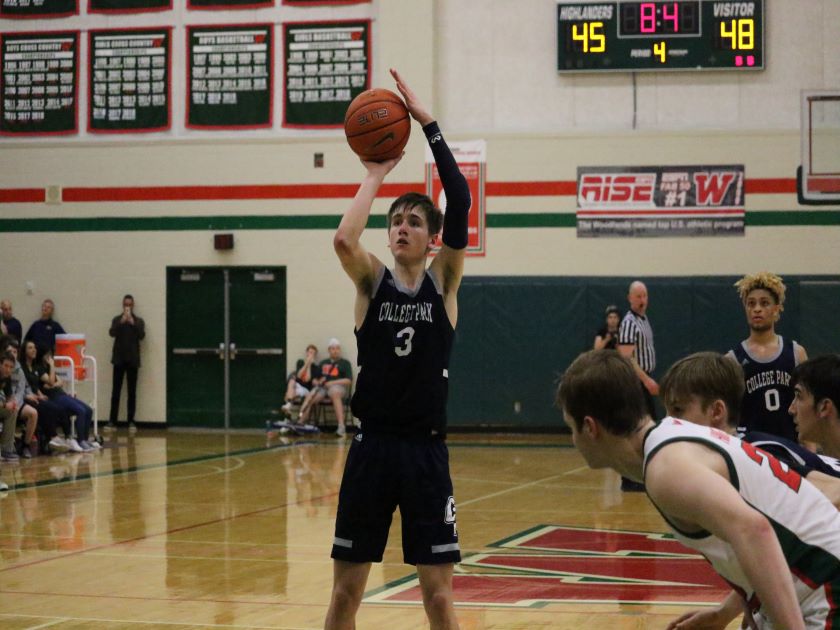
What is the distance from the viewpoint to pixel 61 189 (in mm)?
19203

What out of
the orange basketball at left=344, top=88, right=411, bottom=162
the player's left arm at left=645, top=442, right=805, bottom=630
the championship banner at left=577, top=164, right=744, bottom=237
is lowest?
the player's left arm at left=645, top=442, right=805, bottom=630

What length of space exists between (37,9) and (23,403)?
7.78 metres

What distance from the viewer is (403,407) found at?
4148 millimetres

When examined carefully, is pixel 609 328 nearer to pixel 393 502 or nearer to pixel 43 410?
pixel 43 410

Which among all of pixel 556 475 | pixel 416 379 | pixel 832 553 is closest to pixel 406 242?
pixel 416 379

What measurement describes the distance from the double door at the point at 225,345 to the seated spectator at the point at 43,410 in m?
3.74

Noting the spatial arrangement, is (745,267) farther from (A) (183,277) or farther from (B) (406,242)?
(B) (406,242)

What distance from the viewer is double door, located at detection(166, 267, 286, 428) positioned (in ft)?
61.0

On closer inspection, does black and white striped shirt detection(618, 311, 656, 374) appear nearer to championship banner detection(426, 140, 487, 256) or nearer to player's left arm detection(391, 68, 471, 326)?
championship banner detection(426, 140, 487, 256)

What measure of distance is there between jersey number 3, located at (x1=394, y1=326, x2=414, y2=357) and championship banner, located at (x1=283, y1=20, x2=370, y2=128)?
14170mm

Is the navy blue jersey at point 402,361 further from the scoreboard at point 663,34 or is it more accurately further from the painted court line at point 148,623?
the scoreboard at point 663,34

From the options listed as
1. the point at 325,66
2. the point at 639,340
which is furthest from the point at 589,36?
the point at 639,340

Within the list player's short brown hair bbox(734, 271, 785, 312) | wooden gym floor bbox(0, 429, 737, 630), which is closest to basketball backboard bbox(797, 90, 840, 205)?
wooden gym floor bbox(0, 429, 737, 630)

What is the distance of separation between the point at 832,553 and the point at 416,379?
5.68 ft
